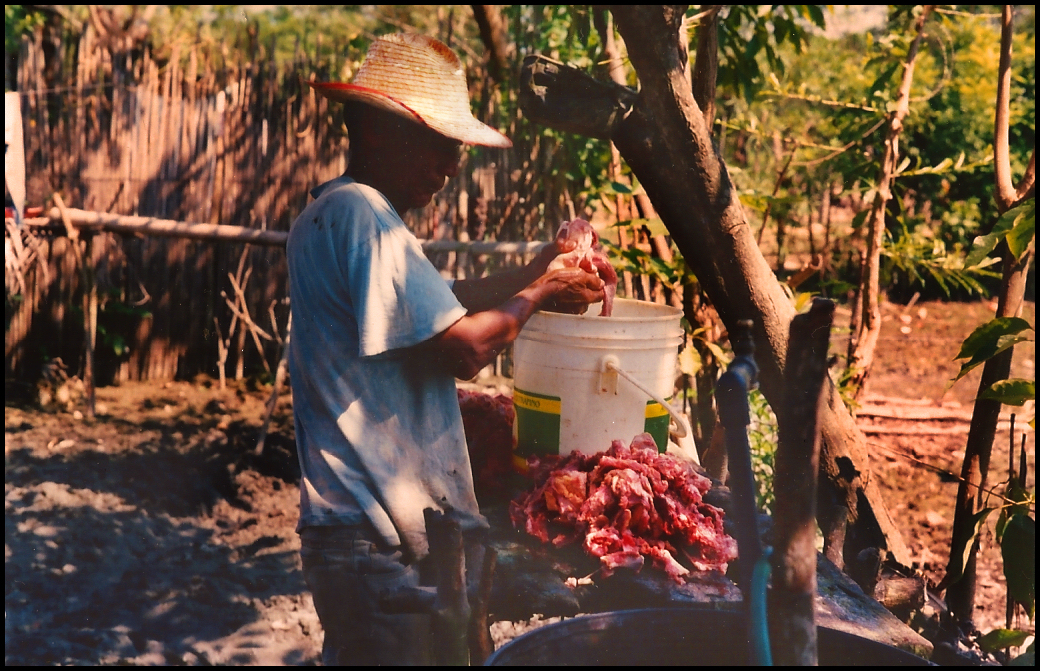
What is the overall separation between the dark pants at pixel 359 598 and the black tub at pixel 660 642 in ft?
1.69

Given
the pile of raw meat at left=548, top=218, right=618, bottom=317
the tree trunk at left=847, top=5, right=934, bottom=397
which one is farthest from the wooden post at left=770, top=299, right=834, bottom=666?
the tree trunk at left=847, top=5, right=934, bottom=397

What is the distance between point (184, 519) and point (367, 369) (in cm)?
340

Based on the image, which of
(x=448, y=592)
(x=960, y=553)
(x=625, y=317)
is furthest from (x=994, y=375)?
(x=448, y=592)

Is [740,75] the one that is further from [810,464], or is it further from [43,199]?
[43,199]

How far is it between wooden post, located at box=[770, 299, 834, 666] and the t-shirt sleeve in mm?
864

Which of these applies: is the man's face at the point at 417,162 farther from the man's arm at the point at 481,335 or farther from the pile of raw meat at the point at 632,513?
the pile of raw meat at the point at 632,513

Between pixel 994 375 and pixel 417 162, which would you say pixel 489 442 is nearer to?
pixel 417 162

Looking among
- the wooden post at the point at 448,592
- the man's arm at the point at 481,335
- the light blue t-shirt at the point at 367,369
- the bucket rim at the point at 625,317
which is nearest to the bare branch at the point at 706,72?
the bucket rim at the point at 625,317

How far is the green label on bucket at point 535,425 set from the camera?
2314 millimetres

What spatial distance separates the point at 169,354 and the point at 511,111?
10.8 feet

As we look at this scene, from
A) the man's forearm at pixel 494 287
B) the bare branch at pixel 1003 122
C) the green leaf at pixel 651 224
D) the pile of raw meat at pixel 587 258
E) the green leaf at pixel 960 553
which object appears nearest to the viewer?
the pile of raw meat at pixel 587 258

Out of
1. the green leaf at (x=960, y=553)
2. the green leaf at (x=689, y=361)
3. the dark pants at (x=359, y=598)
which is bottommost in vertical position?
the green leaf at (x=960, y=553)

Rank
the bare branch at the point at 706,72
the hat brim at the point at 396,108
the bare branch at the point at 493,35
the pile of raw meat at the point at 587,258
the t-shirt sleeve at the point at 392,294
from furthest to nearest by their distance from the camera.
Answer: the bare branch at the point at 493,35, the bare branch at the point at 706,72, the pile of raw meat at the point at 587,258, the hat brim at the point at 396,108, the t-shirt sleeve at the point at 392,294

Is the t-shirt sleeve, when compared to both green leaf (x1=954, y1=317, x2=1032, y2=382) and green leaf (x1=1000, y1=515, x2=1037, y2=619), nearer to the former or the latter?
green leaf (x1=954, y1=317, x2=1032, y2=382)
